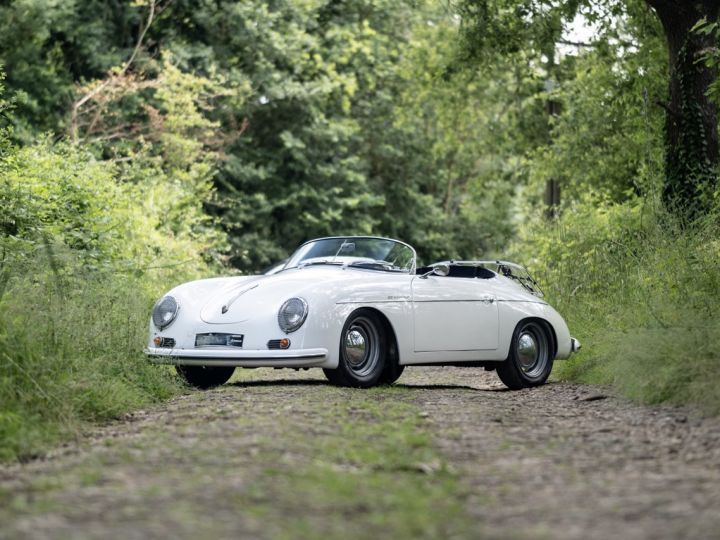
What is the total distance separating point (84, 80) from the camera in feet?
87.4

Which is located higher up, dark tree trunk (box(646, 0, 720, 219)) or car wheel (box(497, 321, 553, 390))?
dark tree trunk (box(646, 0, 720, 219))

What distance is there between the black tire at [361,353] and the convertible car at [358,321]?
1 centimetres

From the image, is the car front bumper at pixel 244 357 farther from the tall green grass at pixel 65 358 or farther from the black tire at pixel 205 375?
the black tire at pixel 205 375

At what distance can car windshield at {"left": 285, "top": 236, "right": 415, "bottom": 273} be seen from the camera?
11.8 metres

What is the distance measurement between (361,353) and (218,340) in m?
1.29

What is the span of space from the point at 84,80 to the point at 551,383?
55.7ft

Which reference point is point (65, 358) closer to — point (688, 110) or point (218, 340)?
point (218, 340)

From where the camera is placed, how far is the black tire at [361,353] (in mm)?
10500

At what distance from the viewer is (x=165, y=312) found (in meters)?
10.9

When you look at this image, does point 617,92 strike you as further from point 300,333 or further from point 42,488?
point 42,488

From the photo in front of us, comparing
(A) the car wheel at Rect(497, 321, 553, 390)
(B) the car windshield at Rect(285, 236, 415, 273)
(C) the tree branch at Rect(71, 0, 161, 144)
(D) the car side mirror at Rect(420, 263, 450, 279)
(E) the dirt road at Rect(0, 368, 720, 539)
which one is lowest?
(E) the dirt road at Rect(0, 368, 720, 539)

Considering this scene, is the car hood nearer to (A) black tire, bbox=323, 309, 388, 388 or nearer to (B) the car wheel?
(A) black tire, bbox=323, 309, 388, 388

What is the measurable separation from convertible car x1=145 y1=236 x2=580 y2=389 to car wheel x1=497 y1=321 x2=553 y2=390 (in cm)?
1

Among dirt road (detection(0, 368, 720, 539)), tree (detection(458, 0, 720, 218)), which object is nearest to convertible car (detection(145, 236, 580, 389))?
dirt road (detection(0, 368, 720, 539))
